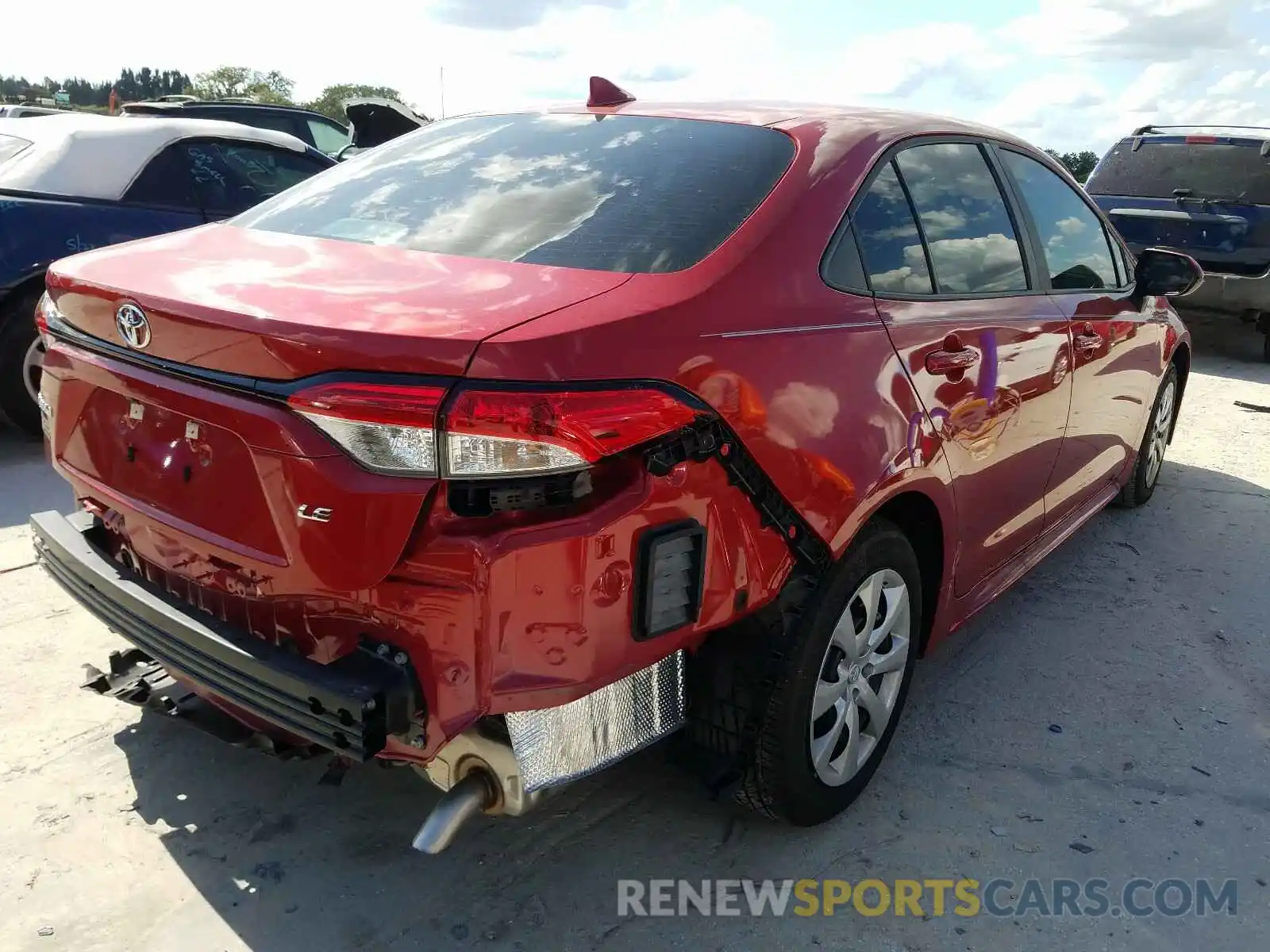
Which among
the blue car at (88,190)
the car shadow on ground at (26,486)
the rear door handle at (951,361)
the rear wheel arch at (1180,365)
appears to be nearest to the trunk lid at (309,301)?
the rear door handle at (951,361)

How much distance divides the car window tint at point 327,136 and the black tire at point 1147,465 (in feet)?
32.1

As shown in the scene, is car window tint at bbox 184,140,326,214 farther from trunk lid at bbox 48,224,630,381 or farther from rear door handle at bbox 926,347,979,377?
rear door handle at bbox 926,347,979,377

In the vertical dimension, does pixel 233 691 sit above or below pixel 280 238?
below

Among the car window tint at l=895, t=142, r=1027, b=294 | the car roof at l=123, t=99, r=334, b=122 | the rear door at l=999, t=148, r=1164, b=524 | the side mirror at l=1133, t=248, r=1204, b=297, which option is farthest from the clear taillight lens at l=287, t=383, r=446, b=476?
the car roof at l=123, t=99, r=334, b=122

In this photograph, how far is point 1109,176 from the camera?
30.2 feet

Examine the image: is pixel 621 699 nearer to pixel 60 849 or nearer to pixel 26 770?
pixel 60 849

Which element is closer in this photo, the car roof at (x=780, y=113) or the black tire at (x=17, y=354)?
the car roof at (x=780, y=113)

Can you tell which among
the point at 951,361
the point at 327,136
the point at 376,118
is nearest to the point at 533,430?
the point at 951,361

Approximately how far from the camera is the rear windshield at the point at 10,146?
537 cm

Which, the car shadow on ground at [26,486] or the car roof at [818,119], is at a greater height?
the car roof at [818,119]

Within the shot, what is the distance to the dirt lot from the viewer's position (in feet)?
7.38

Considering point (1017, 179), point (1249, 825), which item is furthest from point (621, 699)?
point (1017, 179)

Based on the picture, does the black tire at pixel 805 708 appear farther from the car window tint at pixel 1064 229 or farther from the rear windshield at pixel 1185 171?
the rear windshield at pixel 1185 171

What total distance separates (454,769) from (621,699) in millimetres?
361
